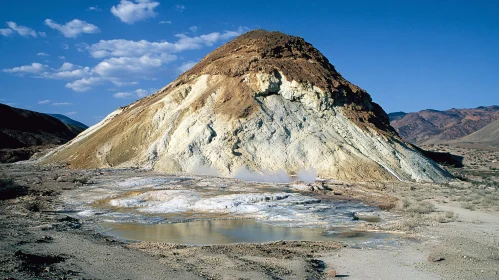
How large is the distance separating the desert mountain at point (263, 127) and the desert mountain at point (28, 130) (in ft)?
73.7

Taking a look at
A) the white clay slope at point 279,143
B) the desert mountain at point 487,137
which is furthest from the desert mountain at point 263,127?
the desert mountain at point 487,137

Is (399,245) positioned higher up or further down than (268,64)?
further down

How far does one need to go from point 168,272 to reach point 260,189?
15128 mm

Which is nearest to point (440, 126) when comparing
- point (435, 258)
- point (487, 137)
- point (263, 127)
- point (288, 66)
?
point (487, 137)

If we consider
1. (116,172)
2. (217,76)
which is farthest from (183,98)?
(116,172)

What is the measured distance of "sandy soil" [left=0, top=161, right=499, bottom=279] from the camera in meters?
9.48

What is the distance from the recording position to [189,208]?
19.3 meters

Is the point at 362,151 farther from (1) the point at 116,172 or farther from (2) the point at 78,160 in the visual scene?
(2) the point at 78,160

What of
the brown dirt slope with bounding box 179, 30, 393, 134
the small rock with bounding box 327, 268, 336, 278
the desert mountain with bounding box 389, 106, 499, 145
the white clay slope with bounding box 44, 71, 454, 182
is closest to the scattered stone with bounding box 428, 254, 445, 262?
the small rock with bounding box 327, 268, 336, 278

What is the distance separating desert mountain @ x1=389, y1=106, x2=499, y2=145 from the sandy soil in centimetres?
12298

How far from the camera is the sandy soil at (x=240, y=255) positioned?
9.48 metres

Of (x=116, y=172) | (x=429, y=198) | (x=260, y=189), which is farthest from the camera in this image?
(x=116, y=172)

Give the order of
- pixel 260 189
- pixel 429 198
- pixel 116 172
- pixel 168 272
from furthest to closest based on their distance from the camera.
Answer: pixel 116 172 < pixel 260 189 < pixel 429 198 < pixel 168 272

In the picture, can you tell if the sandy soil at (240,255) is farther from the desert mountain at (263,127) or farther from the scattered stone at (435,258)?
the desert mountain at (263,127)
